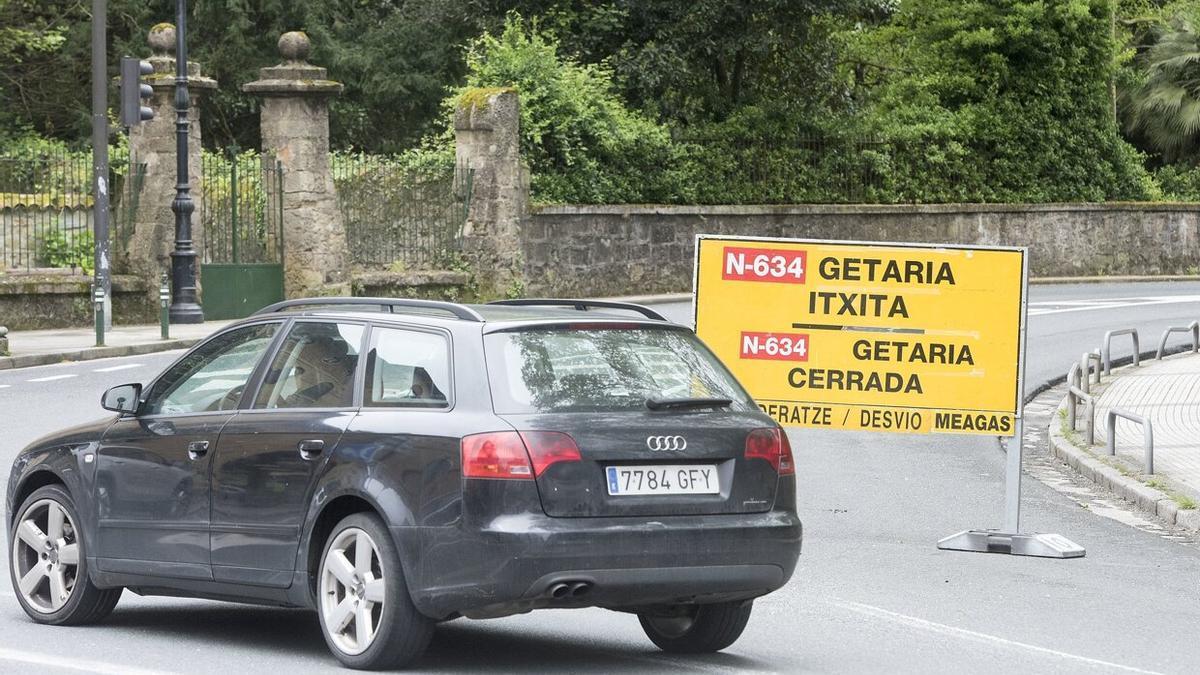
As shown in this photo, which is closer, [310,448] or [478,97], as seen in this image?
[310,448]

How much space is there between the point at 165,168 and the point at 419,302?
2285 centimetres

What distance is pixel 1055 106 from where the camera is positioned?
42.2 metres

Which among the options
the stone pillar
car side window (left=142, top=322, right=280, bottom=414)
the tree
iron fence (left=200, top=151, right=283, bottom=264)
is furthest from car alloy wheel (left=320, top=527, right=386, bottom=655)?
the tree

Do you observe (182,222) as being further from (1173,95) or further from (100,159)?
(1173,95)

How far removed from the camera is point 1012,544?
1068 cm

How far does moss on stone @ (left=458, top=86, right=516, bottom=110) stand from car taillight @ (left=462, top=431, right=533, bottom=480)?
25.4 metres

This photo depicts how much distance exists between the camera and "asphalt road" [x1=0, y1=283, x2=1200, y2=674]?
24.5 ft

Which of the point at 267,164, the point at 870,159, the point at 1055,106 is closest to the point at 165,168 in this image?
the point at 267,164

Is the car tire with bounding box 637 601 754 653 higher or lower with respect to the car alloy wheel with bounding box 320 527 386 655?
lower

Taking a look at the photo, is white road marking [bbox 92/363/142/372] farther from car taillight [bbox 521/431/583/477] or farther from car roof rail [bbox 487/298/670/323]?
car taillight [bbox 521/431/583/477]

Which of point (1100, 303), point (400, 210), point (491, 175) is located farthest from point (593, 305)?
point (1100, 303)

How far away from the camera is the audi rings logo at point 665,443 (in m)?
6.97

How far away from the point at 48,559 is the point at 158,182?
21.7 m

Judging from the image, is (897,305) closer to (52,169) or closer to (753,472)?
(753,472)
